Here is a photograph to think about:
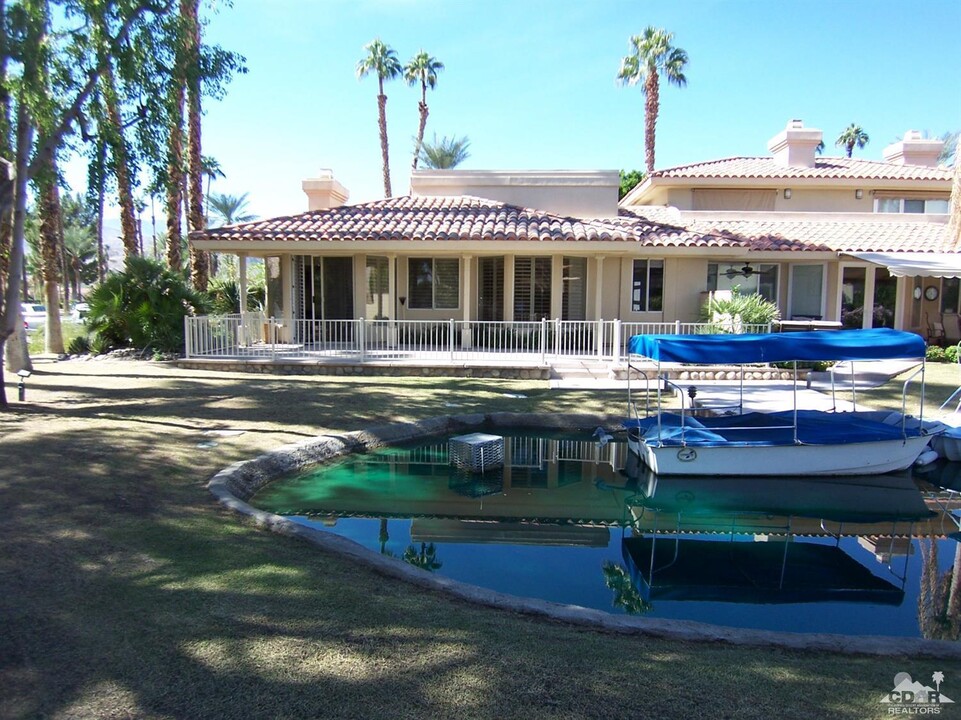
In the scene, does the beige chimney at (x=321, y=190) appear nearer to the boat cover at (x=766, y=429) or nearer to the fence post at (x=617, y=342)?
the fence post at (x=617, y=342)

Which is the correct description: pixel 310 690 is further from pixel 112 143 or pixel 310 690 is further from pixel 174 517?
→ pixel 112 143

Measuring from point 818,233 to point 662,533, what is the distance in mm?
16337

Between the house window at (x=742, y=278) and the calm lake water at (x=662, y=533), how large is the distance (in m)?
10.2

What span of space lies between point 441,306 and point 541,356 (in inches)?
171

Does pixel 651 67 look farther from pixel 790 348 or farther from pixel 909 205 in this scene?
pixel 790 348

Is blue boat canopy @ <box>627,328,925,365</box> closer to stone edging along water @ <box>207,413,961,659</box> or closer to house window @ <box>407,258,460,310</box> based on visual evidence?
stone edging along water @ <box>207,413,961,659</box>

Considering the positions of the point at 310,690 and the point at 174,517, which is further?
the point at 174,517

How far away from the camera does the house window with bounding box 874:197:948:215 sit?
23125mm

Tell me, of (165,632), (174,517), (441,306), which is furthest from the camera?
(441,306)

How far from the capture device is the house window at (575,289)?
19.7 metres

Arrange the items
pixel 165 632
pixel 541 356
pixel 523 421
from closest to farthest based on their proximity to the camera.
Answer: pixel 165 632
pixel 523 421
pixel 541 356

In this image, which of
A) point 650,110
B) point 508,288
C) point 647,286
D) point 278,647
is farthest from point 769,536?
point 650,110

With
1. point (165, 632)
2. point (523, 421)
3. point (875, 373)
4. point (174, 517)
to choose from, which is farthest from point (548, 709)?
point (875, 373)

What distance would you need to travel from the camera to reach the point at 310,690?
3.67m
